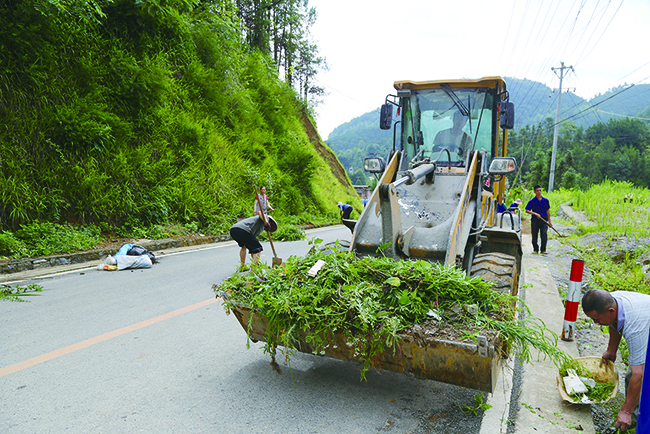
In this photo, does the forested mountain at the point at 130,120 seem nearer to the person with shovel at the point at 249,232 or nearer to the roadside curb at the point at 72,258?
the roadside curb at the point at 72,258

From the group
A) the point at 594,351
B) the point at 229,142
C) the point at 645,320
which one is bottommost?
the point at 594,351

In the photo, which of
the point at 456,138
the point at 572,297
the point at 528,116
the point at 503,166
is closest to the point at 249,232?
the point at 456,138

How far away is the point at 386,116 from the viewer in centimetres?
602

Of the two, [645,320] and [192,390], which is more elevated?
[645,320]

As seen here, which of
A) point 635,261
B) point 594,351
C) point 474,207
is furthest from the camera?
point 635,261

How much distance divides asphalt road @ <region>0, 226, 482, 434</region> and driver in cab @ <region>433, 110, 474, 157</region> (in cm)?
351

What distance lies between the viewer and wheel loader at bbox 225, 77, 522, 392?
9.07 ft

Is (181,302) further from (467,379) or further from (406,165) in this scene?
(467,379)

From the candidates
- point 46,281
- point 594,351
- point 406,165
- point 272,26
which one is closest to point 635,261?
point 594,351

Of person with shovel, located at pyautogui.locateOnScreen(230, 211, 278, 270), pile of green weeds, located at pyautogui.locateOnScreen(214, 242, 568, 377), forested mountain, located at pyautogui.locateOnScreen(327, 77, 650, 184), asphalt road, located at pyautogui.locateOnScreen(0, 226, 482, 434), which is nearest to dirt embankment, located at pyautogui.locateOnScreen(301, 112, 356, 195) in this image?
forested mountain, located at pyautogui.locateOnScreen(327, 77, 650, 184)

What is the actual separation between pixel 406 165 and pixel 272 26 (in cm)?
2739

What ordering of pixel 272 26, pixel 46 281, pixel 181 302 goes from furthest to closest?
pixel 272 26 → pixel 46 281 → pixel 181 302

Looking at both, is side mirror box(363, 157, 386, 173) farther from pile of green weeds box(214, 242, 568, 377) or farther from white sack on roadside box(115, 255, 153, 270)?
white sack on roadside box(115, 255, 153, 270)

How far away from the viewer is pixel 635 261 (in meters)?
7.87
